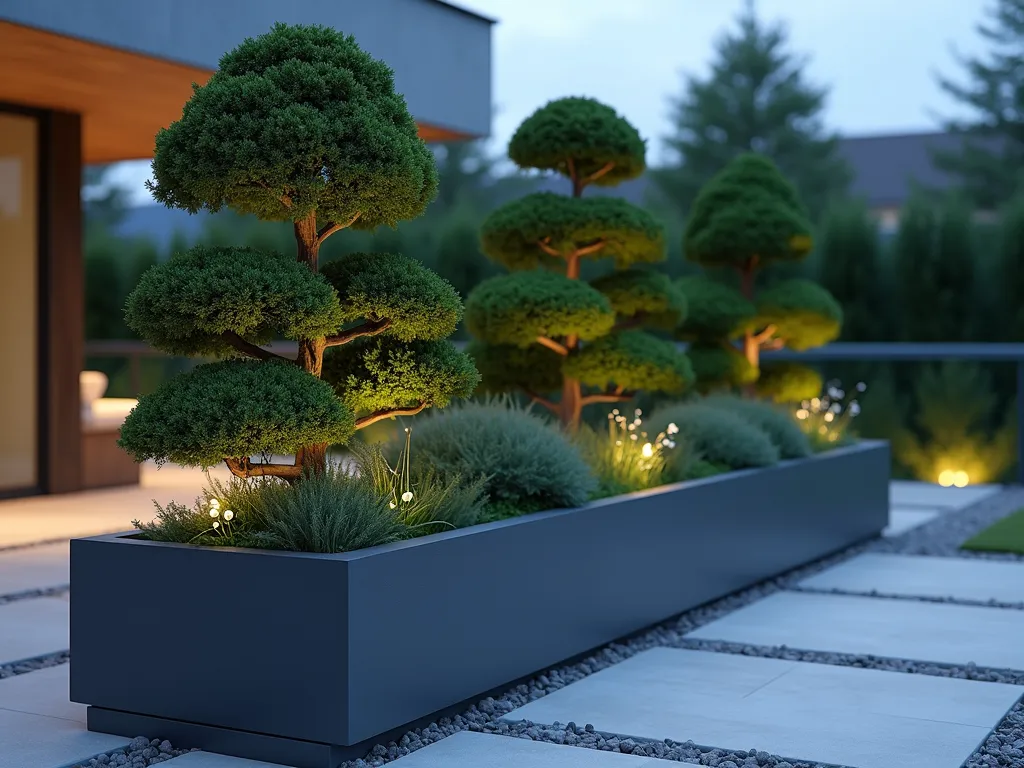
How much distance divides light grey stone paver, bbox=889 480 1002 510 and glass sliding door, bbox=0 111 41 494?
18.7 ft

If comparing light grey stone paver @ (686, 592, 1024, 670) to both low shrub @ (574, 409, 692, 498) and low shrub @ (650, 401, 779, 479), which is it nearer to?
low shrub @ (574, 409, 692, 498)

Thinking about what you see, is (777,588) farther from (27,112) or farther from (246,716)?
(27,112)

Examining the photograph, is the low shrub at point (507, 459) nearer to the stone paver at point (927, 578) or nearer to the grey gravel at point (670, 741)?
the grey gravel at point (670, 741)

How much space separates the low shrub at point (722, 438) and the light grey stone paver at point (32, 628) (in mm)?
2739

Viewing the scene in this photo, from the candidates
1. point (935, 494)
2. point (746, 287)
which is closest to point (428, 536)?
point (746, 287)

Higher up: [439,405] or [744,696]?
[439,405]

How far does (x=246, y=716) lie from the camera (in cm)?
324

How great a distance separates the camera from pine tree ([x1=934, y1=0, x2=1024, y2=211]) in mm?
21219

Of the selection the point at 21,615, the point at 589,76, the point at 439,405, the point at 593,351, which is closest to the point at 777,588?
the point at 593,351

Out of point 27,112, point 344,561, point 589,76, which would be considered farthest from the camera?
point 589,76

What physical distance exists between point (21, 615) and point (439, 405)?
6.39 feet

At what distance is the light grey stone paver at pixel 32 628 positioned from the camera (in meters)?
4.23

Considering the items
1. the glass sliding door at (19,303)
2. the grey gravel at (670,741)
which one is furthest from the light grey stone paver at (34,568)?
the grey gravel at (670,741)

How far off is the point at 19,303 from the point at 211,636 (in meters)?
5.57
